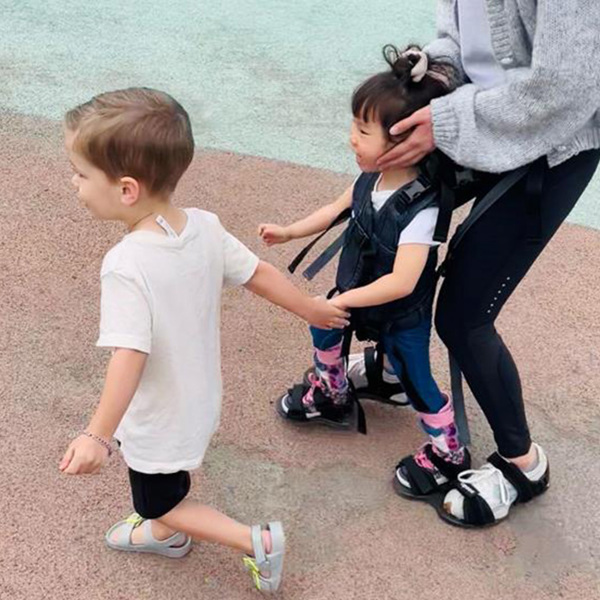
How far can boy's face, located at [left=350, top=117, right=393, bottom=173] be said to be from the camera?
2.21 metres

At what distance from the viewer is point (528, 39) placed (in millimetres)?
2010

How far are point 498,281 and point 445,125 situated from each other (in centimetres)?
45

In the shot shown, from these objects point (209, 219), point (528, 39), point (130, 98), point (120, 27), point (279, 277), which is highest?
point (528, 39)

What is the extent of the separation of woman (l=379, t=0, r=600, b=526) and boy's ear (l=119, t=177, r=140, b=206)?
66 centimetres

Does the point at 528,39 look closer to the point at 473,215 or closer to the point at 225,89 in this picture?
the point at 473,215

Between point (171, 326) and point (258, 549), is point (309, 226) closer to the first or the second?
point (171, 326)

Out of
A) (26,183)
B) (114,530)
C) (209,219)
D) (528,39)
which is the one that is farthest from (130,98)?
(26,183)

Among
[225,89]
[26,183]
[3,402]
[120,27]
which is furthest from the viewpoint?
[120,27]

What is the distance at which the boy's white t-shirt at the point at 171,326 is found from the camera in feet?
6.12

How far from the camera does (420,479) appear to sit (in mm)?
2670

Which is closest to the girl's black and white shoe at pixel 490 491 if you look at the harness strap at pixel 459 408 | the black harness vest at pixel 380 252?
the harness strap at pixel 459 408

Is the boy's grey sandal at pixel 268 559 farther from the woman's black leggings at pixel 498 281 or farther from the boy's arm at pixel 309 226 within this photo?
the boy's arm at pixel 309 226

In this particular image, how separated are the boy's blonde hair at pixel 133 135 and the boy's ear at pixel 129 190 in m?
0.01

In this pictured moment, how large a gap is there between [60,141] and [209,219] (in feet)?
8.71
